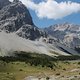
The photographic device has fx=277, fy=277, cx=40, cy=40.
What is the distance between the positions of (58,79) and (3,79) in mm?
30376

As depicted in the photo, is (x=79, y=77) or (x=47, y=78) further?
(x=47, y=78)

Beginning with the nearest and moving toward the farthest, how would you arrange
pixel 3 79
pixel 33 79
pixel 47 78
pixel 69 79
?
1. pixel 69 79
2. pixel 47 78
3. pixel 33 79
4. pixel 3 79

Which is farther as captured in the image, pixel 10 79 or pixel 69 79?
pixel 10 79

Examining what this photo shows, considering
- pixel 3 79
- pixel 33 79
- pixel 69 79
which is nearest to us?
pixel 69 79

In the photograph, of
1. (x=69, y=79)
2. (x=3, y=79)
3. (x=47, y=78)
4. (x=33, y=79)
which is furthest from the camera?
(x=3, y=79)

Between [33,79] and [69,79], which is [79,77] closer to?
[69,79]

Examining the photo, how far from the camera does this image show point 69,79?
83.9 metres

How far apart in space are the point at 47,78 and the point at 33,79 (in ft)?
28.1

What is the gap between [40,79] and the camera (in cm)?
9531

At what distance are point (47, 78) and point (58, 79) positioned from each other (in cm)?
633

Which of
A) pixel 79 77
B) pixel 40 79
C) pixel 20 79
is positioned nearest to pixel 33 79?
pixel 40 79

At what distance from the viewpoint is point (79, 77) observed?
84000 mm

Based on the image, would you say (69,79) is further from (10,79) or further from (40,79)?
(10,79)

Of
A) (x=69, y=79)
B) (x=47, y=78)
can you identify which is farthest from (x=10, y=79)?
(x=69, y=79)
